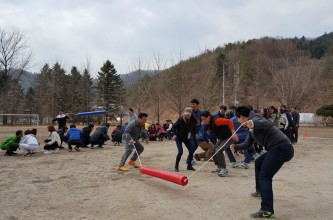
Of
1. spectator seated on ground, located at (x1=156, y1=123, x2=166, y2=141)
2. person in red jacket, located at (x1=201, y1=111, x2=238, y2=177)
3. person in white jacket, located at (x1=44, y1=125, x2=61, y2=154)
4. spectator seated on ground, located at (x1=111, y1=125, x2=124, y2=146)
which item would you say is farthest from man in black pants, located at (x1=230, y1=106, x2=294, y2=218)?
spectator seated on ground, located at (x1=156, y1=123, x2=166, y2=141)

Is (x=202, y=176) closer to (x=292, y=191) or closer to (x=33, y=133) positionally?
(x=292, y=191)

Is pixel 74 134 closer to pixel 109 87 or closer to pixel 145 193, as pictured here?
pixel 145 193

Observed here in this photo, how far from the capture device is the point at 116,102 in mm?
48875

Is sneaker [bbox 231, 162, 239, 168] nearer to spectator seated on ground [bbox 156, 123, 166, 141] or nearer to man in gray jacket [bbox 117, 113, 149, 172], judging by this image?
man in gray jacket [bbox 117, 113, 149, 172]

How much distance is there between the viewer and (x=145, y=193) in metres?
7.47

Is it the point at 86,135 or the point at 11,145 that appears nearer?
the point at 11,145

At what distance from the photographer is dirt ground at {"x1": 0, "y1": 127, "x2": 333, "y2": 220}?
6.04m

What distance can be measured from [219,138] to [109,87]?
4394 cm

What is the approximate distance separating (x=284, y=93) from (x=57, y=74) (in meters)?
35.3

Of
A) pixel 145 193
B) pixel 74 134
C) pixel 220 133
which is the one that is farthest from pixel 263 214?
pixel 74 134

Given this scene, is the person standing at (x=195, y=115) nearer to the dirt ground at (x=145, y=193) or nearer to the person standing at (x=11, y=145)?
the dirt ground at (x=145, y=193)

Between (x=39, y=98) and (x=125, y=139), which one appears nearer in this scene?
(x=125, y=139)

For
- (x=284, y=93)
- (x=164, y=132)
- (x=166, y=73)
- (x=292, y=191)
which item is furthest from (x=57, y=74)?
(x=292, y=191)

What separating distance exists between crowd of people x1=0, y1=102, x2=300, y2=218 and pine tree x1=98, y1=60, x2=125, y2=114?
28.5 meters
